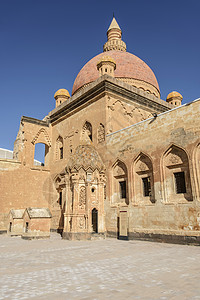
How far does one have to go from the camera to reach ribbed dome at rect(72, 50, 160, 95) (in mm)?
21016

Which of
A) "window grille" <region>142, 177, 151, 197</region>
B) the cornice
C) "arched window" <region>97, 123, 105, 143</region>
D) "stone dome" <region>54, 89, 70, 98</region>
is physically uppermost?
"stone dome" <region>54, 89, 70, 98</region>

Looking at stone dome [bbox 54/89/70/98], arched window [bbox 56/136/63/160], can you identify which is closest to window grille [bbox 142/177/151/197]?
arched window [bbox 56/136/63/160]

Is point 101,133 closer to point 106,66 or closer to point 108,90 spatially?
point 108,90

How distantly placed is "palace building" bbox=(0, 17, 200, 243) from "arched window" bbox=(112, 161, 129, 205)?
6 cm

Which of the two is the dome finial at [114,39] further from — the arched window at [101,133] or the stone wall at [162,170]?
the stone wall at [162,170]

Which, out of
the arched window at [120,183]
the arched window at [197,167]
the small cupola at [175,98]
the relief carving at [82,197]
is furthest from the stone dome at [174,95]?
the relief carving at [82,197]

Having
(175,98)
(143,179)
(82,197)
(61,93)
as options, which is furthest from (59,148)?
(175,98)

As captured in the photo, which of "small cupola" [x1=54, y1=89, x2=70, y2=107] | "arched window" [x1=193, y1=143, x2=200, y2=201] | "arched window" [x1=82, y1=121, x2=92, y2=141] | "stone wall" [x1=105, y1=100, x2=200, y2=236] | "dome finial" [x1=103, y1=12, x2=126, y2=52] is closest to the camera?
"arched window" [x1=193, y1=143, x2=200, y2=201]

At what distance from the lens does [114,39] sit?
27672 millimetres

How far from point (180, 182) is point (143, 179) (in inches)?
89.1

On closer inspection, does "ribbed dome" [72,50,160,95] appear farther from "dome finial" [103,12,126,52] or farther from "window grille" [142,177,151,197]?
"window grille" [142,177,151,197]

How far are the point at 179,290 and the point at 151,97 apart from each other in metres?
Result: 15.9

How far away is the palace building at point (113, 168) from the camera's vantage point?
10.7 meters

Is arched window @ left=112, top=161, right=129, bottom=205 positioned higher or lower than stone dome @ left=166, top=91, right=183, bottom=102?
lower
